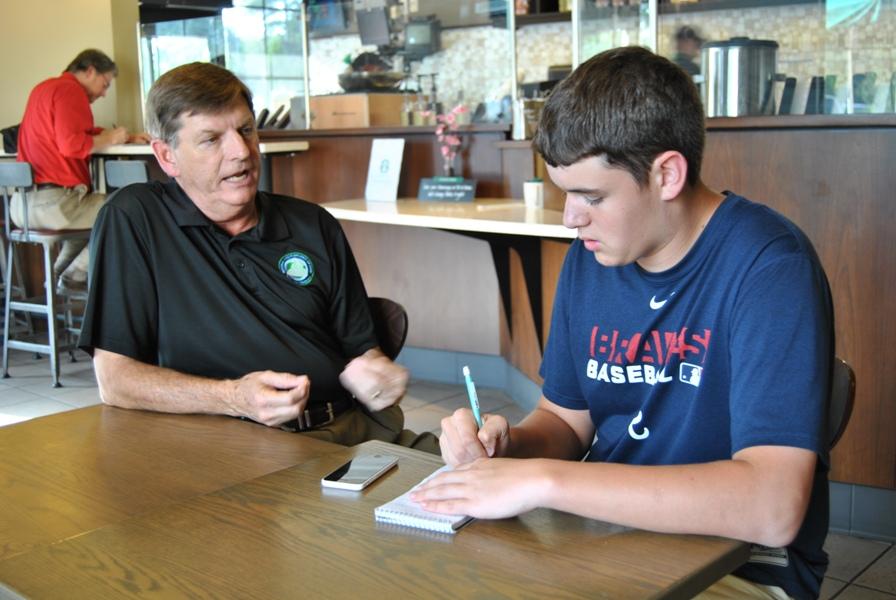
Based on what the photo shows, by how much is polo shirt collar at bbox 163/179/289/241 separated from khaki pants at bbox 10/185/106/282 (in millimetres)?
3770

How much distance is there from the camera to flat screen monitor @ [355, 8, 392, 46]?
5.86 m

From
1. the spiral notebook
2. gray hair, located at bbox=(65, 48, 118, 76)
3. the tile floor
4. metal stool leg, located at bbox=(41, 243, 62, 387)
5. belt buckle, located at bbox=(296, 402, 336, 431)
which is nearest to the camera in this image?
the spiral notebook

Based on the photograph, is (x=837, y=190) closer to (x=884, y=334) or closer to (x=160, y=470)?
(x=884, y=334)

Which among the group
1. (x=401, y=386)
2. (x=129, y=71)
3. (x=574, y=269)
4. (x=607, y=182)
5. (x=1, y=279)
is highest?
(x=129, y=71)

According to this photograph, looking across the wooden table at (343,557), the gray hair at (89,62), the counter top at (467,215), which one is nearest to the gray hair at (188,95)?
the wooden table at (343,557)

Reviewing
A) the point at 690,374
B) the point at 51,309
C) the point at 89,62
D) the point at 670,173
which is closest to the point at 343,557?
the point at 690,374

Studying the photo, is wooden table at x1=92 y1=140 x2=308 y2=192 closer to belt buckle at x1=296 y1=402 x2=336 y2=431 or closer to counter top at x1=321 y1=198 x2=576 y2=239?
counter top at x1=321 y1=198 x2=576 y2=239

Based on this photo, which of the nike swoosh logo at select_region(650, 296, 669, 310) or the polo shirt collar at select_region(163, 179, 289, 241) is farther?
the polo shirt collar at select_region(163, 179, 289, 241)

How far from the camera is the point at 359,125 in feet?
18.6

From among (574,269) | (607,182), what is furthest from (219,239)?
(607,182)

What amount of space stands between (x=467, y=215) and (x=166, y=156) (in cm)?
184

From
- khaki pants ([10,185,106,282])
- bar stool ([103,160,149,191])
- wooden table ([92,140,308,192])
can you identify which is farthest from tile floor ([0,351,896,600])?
wooden table ([92,140,308,192])

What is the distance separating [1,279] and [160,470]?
571 cm

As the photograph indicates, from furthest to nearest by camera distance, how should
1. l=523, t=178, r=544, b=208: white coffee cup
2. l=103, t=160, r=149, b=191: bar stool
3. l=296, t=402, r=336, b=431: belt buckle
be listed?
l=103, t=160, r=149, b=191: bar stool
l=523, t=178, r=544, b=208: white coffee cup
l=296, t=402, r=336, b=431: belt buckle
